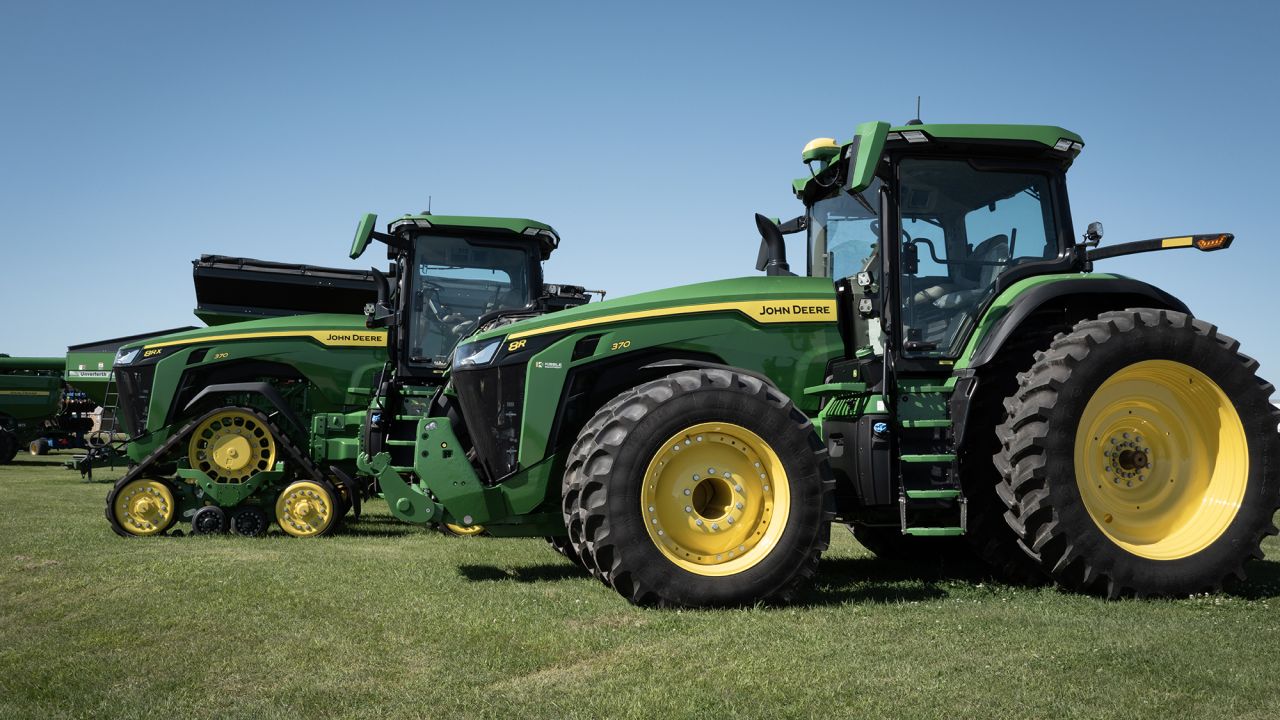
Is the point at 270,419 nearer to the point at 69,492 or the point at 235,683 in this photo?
the point at 69,492

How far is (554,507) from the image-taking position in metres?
6.74

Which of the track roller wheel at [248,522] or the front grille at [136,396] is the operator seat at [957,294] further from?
the front grille at [136,396]

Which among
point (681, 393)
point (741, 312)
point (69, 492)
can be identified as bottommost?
point (69, 492)

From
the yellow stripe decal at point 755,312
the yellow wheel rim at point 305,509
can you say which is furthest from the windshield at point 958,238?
the yellow wheel rim at point 305,509

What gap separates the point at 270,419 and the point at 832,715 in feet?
27.4

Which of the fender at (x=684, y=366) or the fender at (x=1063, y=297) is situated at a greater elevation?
the fender at (x=1063, y=297)

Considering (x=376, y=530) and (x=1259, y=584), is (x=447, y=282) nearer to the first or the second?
(x=376, y=530)

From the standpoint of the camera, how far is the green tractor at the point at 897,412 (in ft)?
19.9

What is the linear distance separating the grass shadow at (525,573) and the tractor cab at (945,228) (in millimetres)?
2533

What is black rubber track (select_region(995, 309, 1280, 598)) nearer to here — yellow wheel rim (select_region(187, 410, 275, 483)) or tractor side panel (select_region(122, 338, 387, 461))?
yellow wheel rim (select_region(187, 410, 275, 483))

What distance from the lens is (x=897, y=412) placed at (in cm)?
658

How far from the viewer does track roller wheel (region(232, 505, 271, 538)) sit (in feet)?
33.7

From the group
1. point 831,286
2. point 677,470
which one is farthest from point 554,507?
point 831,286

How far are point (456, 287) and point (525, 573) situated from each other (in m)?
4.92
